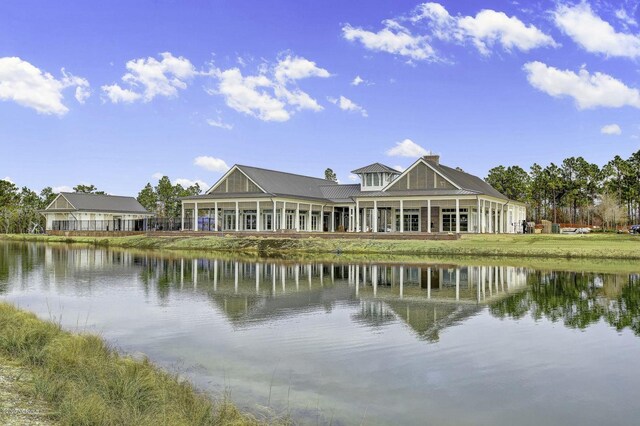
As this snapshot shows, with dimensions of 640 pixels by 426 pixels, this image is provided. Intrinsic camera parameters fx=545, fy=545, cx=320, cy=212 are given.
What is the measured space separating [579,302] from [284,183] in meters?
46.7

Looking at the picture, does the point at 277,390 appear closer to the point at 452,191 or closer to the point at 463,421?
the point at 463,421

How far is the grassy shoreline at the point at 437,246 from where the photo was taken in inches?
1547

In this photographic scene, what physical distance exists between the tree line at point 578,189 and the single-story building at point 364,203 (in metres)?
21.4

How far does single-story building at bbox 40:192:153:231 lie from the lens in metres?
79.8

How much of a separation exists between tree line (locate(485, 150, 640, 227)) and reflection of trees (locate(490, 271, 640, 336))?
59.6 m

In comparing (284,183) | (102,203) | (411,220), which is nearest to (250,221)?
(284,183)

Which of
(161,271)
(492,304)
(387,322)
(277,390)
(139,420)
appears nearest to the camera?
(139,420)

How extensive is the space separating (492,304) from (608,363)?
7689 mm

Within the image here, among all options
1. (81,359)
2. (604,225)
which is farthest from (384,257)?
(604,225)

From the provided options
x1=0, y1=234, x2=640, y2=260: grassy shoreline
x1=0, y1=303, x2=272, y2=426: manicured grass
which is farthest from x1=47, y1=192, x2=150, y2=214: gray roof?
x1=0, y1=303, x2=272, y2=426: manicured grass

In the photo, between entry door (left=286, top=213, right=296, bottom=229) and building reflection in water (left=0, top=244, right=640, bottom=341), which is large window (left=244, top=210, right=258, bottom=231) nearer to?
entry door (left=286, top=213, right=296, bottom=229)

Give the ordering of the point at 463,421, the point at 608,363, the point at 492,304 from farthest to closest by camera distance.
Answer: the point at 492,304
the point at 608,363
the point at 463,421

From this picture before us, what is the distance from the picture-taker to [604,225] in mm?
82500

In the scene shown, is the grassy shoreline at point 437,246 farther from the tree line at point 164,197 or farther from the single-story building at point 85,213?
the tree line at point 164,197
